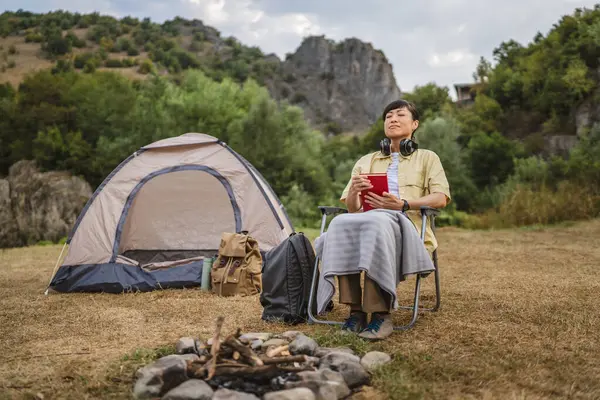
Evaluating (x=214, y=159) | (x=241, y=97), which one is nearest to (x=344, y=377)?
(x=214, y=159)

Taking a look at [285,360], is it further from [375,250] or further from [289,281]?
[289,281]

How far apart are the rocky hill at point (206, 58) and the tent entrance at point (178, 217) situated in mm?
32443

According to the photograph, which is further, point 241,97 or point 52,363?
point 241,97

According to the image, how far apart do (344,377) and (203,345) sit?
80 centimetres

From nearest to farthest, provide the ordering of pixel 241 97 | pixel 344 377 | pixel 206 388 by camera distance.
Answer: pixel 206 388 < pixel 344 377 < pixel 241 97

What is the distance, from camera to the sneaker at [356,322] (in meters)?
3.16

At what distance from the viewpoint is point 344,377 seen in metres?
2.37

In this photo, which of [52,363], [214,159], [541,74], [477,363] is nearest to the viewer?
[477,363]

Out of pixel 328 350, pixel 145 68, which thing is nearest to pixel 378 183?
pixel 328 350

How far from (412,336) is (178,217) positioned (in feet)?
14.0

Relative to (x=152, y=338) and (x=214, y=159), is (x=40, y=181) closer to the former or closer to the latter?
(x=214, y=159)

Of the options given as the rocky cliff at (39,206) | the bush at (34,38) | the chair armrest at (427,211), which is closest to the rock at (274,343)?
the chair armrest at (427,211)

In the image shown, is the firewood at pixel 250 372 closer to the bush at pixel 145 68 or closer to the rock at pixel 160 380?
the rock at pixel 160 380

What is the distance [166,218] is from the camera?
6734 millimetres
